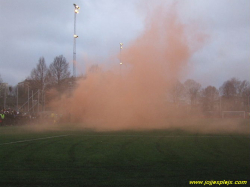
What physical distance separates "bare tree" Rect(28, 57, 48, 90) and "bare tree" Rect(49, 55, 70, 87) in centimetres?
141

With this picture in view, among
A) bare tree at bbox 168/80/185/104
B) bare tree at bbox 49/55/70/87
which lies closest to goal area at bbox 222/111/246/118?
bare tree at bbox 168/80/185/104

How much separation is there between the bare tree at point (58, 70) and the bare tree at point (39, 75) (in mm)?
1407

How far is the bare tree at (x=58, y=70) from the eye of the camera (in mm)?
59856

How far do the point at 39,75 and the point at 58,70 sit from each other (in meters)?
4.60

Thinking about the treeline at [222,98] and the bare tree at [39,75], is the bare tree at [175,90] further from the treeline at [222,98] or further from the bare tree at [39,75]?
the bare tree at [39,75]

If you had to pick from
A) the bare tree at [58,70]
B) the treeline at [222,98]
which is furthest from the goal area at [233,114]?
the bare tree at [58,70]

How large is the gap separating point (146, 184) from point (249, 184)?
2.68 meters

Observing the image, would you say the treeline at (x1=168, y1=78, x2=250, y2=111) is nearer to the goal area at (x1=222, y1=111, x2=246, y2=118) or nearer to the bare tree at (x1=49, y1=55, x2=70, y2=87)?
the goal area at (x1=222, y1=111, x2=246, y2=118)

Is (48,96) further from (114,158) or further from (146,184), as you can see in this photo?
(146,184)

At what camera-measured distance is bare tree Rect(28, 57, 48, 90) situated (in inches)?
2343

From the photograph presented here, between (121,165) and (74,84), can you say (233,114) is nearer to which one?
(74,84)

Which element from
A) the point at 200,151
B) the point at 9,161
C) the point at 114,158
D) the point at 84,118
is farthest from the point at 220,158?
the point at 84,118

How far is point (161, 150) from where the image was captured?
38.8ft

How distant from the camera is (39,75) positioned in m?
60.8
